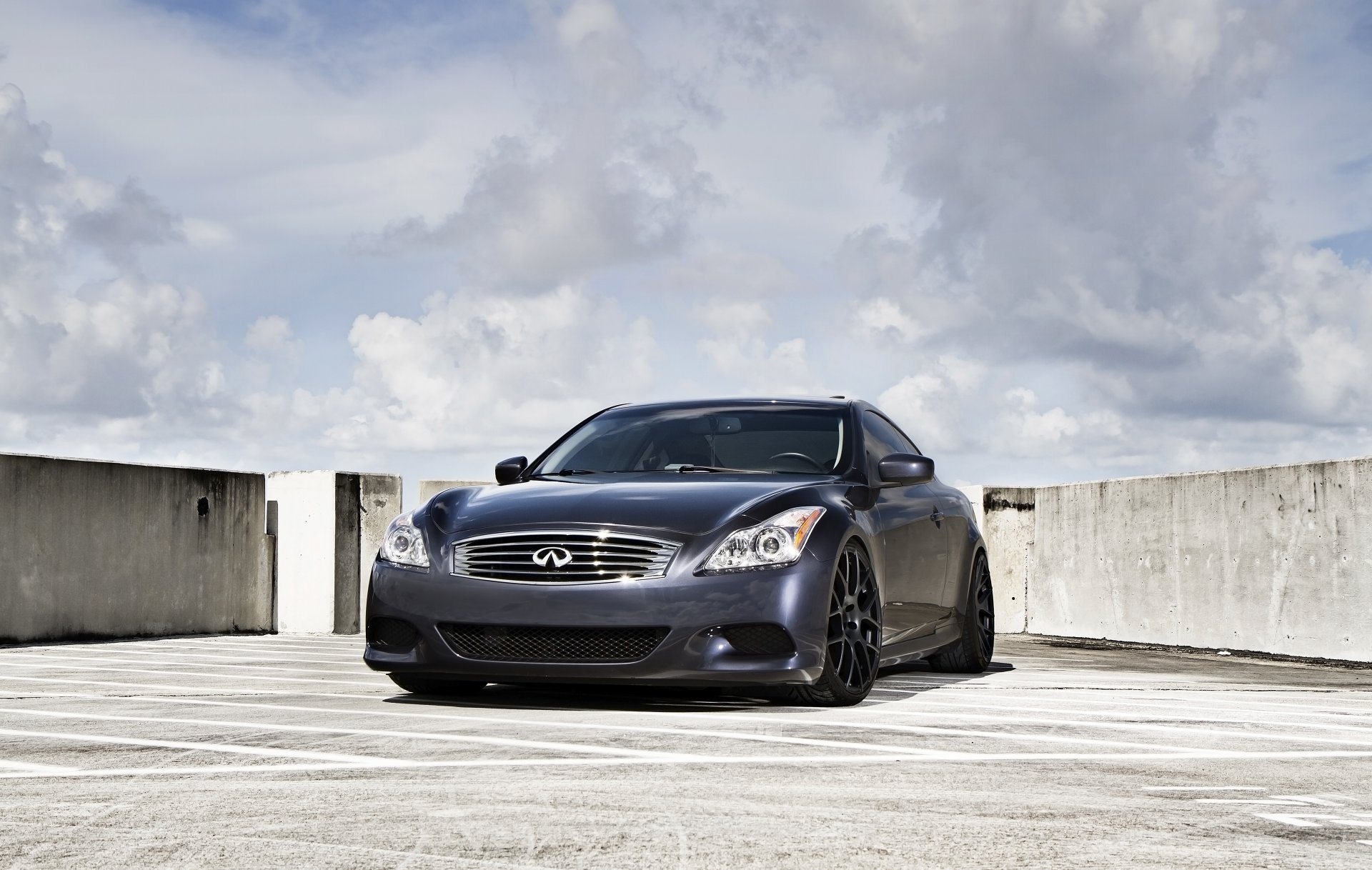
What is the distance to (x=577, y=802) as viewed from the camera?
4.27 meters

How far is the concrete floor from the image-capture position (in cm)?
369

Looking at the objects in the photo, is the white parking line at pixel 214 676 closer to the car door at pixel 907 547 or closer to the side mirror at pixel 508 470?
the side mirror at pixel 508 470

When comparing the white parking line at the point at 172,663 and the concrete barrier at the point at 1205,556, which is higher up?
the concrete barrier at the point at 1205,556

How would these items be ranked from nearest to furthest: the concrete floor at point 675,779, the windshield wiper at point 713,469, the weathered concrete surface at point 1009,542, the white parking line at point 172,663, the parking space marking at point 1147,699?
the concrete floor at point 675,779, the parking space marking at point 1147,699, the windshield wiper at point 713,469, the white parking line at point 172,663, the weathered concrete surface at point 1009,542

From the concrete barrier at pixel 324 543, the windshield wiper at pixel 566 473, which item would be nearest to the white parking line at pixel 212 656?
the windshield wiper at pixel 566 473

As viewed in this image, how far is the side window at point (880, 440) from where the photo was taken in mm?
8125

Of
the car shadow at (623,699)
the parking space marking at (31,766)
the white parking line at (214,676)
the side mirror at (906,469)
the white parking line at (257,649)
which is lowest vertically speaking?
the white parking line at (257,649)

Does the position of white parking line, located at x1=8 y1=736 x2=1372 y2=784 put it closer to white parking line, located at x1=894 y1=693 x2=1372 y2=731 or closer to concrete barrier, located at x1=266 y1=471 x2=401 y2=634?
white parking line, located at x1=894 y1=693 x2=1372 y2=731

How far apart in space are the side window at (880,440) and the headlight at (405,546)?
7.40 ft

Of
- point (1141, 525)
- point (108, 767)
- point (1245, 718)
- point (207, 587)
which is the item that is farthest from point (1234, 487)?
point (108, 767)

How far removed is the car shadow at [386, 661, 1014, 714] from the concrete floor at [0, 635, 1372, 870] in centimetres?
4

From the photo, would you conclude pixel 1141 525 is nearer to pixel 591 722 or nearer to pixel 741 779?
pixel 591 722

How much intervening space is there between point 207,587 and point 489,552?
27.1 ft

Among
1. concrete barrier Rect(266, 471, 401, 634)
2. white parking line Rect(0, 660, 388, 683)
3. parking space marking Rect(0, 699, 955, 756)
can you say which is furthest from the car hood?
concrete barrier Rect(266, 471, 401, 634)
